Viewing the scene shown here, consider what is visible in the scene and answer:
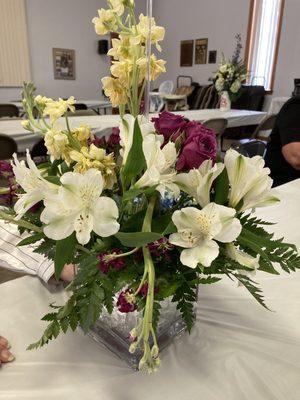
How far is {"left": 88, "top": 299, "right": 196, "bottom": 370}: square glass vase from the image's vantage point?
587 mm

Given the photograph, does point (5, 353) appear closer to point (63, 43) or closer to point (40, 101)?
point (40, 101)

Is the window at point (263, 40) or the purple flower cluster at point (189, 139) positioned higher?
the window at point (263, 40)

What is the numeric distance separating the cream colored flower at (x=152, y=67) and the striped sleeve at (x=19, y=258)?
0.46m

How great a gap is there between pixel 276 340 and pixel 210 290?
0.58 feet

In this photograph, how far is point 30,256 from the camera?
2.83 ft

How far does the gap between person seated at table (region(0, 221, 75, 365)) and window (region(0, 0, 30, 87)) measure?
621 centimetres

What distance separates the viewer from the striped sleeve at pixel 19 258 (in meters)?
0.78

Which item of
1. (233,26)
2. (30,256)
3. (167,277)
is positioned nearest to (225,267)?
(167,277)

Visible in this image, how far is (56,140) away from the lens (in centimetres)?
46

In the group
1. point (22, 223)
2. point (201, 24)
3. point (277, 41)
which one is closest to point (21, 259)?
point (22, 223)

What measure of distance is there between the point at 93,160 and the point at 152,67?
17cm

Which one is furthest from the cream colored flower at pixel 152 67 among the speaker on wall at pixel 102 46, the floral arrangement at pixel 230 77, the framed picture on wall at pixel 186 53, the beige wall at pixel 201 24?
the speaker on wall at pixel 102 46

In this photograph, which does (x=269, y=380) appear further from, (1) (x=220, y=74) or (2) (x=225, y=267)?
(1) (x=220, y=74)

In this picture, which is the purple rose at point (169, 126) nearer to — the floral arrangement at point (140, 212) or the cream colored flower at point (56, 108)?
the floral arrangement at point (140, 212)
